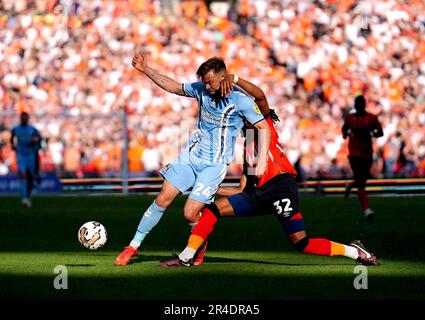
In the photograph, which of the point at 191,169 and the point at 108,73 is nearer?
the point at 191,169

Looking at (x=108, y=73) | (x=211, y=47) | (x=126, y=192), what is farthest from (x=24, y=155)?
(x=211, y=47)

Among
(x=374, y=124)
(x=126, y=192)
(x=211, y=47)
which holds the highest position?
(x=211, y=47)

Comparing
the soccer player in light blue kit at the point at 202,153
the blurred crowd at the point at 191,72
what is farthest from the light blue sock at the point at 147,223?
the blurred crowd at the point at 191,72

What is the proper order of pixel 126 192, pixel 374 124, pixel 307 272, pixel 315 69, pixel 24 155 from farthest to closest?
pixel 315 69 < pixel 126 192 < pixel 24 155 < pixel 374 124 < pixel 307 272

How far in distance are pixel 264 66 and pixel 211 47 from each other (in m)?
2.10

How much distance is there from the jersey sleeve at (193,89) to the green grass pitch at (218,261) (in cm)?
201

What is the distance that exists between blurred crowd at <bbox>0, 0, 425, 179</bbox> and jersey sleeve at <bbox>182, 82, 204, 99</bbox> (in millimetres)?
20188

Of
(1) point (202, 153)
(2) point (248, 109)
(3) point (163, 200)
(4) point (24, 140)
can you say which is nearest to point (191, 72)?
(4) point (24, 140)

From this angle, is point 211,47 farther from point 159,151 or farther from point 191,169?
point 191,169

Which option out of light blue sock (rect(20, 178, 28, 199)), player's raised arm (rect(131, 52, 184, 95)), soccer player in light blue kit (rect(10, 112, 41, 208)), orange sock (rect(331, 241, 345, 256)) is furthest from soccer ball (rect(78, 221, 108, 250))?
soccer player in light blue kit (rect(10, 112, 41, 208))

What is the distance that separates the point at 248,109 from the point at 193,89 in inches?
34.3

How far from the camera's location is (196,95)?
12812 millimetres

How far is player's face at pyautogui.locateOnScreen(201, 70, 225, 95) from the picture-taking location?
12.1 meters

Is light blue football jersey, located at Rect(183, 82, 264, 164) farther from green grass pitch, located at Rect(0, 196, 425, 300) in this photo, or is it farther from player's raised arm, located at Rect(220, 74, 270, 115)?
green grass pitch, located at Rect(0, 196, 425, 300)
